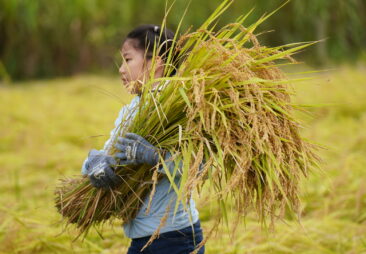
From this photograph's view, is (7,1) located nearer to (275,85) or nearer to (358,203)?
(358,203)

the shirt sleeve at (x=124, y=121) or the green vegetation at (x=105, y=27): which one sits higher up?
the shirt sleeve at (x=124, y=121)

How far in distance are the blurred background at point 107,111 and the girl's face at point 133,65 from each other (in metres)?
0.09

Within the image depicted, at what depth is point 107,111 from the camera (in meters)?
7.01

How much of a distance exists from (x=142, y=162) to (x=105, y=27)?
10.3 m

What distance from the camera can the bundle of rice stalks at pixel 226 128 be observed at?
1657 mm

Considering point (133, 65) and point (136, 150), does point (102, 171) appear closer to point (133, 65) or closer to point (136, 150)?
point (136, 150)

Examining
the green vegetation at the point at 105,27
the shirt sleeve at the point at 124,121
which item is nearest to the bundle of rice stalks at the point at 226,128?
the shirt sleeve at the point at 124,121

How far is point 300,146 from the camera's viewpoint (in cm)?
182

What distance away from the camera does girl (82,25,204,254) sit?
1760 mm

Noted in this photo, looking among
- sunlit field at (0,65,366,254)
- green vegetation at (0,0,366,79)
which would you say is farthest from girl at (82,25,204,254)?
green vegetation at (0,0,366,79)

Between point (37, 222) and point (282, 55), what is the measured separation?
63.8 inches

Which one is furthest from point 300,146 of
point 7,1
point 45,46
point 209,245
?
point 45,46

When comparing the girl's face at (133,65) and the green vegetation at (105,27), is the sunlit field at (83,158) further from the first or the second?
the green vegetation at (105,27)

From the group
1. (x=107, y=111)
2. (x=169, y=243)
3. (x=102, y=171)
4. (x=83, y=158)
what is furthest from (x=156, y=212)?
(x=107, y=111)
